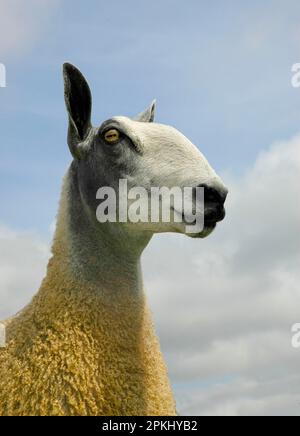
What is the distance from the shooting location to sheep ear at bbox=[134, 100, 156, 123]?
31.4ft

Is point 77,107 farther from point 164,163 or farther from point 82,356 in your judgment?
point 82,356

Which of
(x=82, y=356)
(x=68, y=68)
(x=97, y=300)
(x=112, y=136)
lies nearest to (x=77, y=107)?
(x=68, y=68)

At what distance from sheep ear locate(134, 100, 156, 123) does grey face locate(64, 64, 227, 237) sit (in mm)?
1317

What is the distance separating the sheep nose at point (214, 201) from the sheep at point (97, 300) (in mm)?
68

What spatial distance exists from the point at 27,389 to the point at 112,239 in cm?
193

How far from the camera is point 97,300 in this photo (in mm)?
7723

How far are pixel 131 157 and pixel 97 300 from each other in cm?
170

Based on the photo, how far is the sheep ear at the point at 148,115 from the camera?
9562mm

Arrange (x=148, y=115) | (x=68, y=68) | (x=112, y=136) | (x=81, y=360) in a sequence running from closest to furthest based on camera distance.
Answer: (x=81, y=360)
(x=112, y=136)
(x=68, y=68)
(x=148, y=115)

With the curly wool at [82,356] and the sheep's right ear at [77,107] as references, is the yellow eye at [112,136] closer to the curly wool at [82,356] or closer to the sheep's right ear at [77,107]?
the sheep's right ear at [77,107]

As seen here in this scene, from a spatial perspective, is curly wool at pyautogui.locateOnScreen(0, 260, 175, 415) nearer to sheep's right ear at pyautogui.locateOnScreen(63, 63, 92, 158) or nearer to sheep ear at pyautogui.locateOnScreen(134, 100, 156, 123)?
sheep's right ear at pyautogui.locateOnScreen(63, 63, 92, 158)
